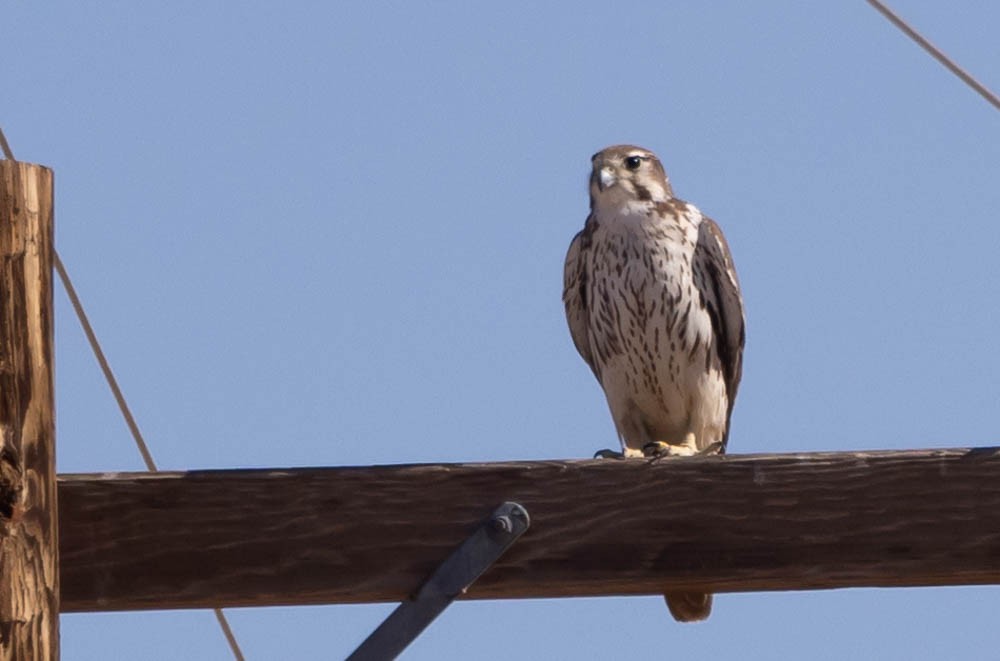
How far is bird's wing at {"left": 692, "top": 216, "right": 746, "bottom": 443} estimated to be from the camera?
5.84 metres

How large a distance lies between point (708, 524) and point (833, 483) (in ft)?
0.69

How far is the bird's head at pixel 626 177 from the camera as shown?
616 cm

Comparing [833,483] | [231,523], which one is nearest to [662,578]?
[833,483]

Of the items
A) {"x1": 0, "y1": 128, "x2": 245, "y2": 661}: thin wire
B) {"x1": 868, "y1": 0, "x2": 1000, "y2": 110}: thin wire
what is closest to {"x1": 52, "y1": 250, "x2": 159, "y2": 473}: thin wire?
{"x1": 0, "y1": 128, "x2": 245, "y2": 661}: thin wire

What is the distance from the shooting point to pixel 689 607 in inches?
133

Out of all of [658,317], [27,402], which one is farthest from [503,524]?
[658,317]

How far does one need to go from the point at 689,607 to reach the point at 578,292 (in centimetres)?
271

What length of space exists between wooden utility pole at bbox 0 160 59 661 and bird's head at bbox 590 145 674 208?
3.78 meters

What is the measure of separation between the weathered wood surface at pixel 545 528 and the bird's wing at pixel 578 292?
321cm

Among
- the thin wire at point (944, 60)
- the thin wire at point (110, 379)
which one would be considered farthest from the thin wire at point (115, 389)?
the thin wire at point (944, 60)

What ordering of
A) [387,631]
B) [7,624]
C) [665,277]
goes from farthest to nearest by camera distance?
[665,277] → [387,631] → [7,624]

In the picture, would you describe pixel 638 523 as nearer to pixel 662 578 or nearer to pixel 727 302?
pixel 662 578

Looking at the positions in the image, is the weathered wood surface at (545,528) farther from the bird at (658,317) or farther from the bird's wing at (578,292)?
the bird's wing at (578,292)

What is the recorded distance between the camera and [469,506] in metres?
2.75
